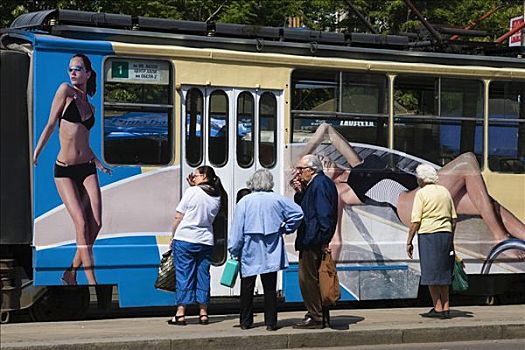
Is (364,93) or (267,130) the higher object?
(364,93)

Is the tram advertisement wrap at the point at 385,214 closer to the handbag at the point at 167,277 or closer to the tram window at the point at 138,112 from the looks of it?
the tram window at the point at 138,112

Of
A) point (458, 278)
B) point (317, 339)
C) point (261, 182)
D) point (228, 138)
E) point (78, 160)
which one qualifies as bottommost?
point (317, 339)

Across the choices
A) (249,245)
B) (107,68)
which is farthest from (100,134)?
(249,245)

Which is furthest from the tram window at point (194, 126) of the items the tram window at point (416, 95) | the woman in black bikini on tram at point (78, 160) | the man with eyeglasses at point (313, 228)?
the tram window at point (416, 95)

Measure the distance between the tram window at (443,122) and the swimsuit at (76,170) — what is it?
3965 millimetres

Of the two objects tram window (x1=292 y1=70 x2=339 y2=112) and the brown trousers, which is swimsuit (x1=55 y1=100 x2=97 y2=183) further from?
tram window (x1=292 y1=70 x2=339 y2=112)

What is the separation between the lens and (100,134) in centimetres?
1215

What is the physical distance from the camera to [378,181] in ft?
45.0

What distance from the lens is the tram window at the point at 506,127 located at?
14547 millimetres

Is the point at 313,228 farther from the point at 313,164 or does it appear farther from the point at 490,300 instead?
the point at 490,300

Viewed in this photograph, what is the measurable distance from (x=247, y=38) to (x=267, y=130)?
3.91 feet

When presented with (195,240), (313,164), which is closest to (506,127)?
(313,164)

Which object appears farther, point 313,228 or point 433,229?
point 433,229

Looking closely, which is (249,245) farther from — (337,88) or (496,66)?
(496,66)
